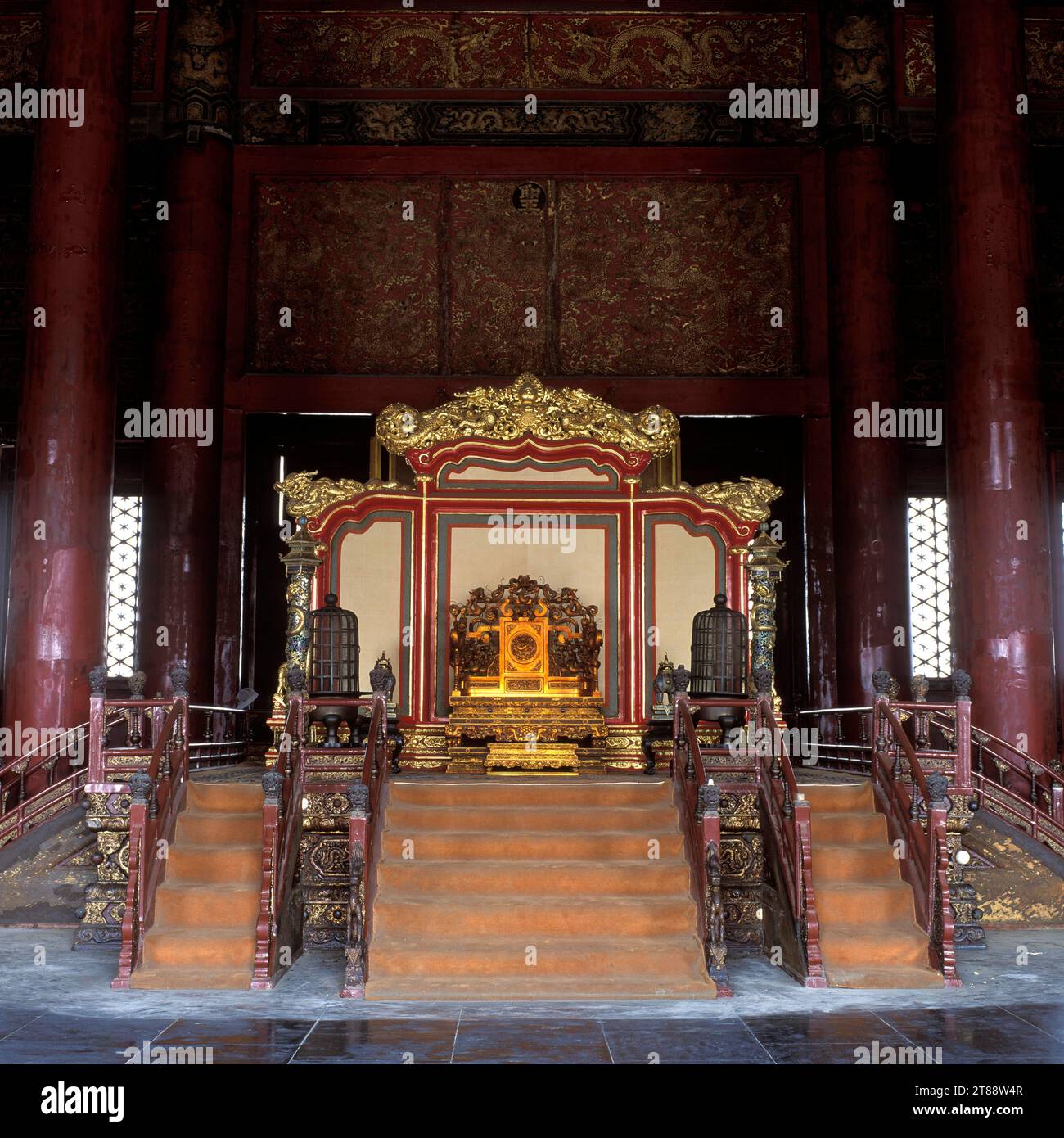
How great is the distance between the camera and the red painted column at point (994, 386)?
8586 mm

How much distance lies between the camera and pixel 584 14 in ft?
37.6

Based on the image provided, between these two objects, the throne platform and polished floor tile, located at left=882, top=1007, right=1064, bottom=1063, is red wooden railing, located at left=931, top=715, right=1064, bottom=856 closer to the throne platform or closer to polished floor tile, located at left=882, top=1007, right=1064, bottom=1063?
the throne platform

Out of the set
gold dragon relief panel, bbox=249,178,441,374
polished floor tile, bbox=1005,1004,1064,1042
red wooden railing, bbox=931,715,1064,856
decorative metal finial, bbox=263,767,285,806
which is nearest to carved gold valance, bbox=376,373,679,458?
gold dragon relief panel, bbox=249,178,441,374

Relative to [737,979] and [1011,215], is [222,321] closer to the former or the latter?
[1011,215]

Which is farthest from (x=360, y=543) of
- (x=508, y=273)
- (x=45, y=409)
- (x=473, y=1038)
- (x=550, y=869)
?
(x=473, y=1038)

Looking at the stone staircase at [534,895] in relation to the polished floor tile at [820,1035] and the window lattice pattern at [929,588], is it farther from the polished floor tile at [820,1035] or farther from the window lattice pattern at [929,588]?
the window lattice pattern at [929,588]

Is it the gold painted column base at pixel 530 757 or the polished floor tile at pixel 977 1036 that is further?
the gold painted column base at pixel 530 757

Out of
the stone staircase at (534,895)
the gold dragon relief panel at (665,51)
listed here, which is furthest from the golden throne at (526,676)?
the gold dragon relief panel at (665,51)

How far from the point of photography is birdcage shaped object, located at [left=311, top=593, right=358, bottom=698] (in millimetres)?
8742

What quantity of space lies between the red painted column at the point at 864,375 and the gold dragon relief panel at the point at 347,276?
3.29 m

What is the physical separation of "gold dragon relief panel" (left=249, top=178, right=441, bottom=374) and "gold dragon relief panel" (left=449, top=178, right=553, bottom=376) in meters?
0.19

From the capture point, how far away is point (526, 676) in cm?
900

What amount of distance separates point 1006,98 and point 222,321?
604 centimetres

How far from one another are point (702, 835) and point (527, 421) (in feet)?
14.1
